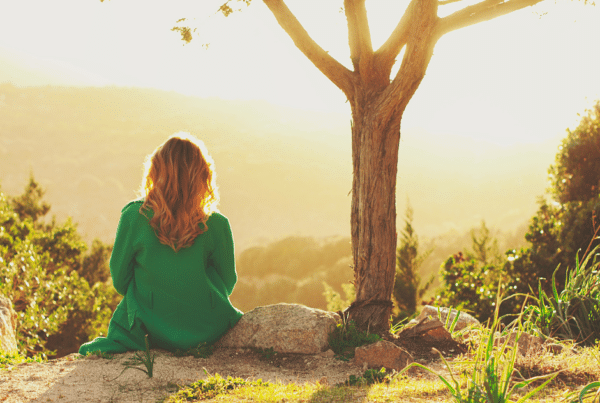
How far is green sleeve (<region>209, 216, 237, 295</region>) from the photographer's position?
395 centimetres

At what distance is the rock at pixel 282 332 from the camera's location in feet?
13.6

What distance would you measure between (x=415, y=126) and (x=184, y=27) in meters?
56.8

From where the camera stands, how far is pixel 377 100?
4.71 meters

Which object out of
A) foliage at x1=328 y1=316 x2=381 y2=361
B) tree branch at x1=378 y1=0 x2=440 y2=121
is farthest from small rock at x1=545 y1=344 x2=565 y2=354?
tree branch at x1=378 y1=0 x2=440 y2=121

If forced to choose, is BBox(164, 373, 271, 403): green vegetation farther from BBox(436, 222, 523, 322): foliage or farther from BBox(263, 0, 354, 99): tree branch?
BBox(436, 222, 523, 322): foliage

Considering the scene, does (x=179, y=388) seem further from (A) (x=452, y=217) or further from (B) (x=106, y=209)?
(B) (x=106, y=209)

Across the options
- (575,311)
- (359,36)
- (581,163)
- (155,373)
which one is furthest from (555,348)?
(581,163)

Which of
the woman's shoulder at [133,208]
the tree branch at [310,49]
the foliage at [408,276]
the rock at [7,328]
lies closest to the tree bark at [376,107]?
the tree branch at [310,49]

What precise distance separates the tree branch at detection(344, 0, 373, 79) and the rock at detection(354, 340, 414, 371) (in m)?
2.69

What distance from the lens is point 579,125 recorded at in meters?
7.58

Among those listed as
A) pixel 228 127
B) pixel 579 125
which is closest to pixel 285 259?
pixel 579 125

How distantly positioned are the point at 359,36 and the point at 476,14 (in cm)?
116

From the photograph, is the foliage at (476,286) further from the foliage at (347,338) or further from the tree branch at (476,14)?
the tree branch at (476,14)

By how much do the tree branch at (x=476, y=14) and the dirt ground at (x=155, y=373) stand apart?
10.0 ft
